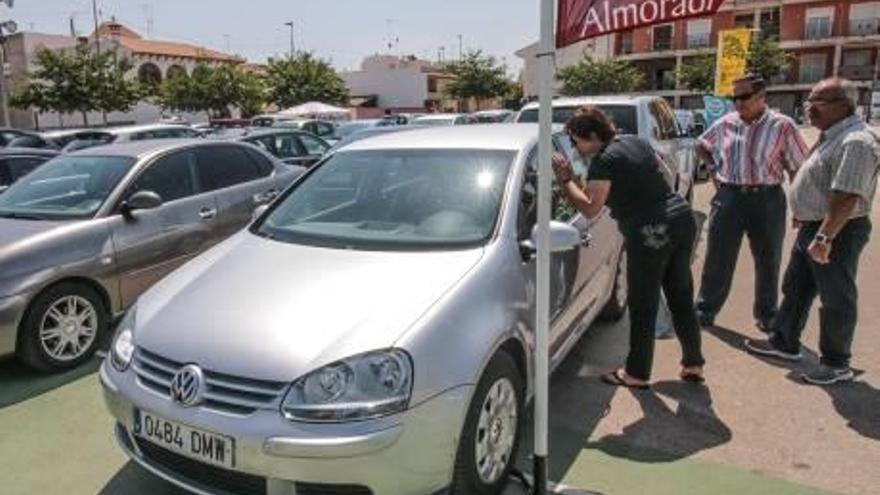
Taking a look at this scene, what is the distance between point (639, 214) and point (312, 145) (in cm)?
895

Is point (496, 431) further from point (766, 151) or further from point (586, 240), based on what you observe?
point (766, 151)

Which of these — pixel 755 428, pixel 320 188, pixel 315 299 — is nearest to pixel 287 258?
pixel 315 299

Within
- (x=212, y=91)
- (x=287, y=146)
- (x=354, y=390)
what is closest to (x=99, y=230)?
(x=354, y=390)

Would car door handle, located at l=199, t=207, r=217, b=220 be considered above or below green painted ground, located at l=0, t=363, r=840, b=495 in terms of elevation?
above

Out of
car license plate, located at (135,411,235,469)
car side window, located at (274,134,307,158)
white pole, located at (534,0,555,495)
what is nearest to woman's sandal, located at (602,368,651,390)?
white pole, located at (534,0,555,495)

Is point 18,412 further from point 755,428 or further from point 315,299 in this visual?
point 755,428

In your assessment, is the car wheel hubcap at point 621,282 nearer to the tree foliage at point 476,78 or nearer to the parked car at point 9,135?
the parked car at point 9,135

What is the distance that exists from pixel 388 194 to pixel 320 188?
0.51 m

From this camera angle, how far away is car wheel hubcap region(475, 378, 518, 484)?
299cm

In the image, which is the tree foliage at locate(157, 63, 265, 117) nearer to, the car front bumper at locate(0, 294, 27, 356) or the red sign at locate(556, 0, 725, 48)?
the car front bumper at locate(0, 294, 27, 356)

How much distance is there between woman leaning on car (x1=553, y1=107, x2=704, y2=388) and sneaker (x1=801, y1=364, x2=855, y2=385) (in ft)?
2.50

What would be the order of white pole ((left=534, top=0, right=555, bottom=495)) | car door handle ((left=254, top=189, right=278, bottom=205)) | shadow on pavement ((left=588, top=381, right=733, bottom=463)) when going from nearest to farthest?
white pole ((left=534, top=0, right=555, bottom=495)) < shadow on pavement ((left=588, top=381, right=733, bottom=463)) < car door handle ((left=254, top=189, right=278, bottom=205))

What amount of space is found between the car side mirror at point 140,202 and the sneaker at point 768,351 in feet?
14.1

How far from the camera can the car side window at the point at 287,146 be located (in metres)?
11.6
